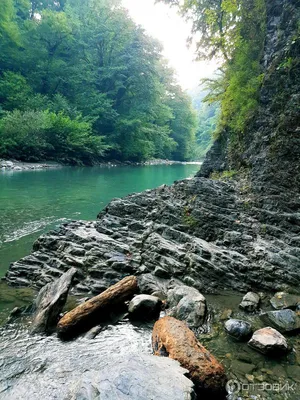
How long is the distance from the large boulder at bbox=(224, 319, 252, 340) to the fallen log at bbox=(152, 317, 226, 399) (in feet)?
3.06

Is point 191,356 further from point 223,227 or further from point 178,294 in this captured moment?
point 223,227

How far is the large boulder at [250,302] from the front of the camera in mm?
5594

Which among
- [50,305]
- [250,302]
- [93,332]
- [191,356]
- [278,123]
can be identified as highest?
[278,123]

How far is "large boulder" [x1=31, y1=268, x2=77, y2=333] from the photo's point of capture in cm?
488

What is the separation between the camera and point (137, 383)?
3.07 meters

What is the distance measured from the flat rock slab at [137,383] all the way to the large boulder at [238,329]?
1592 millimetres

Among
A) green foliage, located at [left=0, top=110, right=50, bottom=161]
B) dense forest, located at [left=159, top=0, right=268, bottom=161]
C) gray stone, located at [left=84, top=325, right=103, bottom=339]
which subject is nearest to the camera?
gray stone, located at [left=84, top=325, right=103, bottom=339]

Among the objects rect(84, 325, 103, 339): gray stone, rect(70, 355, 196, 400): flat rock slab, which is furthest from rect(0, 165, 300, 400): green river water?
rect(70, 355, 196, 400): flat rock slab

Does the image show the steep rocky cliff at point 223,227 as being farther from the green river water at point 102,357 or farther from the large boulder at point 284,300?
the green river water at point 102,357

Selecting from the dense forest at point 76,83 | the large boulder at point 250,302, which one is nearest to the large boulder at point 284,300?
the large boulder at point 250,302

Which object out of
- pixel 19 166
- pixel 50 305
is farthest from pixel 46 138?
pixel 50 305

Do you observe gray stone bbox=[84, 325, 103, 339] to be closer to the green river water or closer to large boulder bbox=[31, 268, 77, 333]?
the green river water

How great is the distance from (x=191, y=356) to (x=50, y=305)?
2.74 m

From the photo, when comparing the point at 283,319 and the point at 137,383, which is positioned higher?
the point at 137,383
